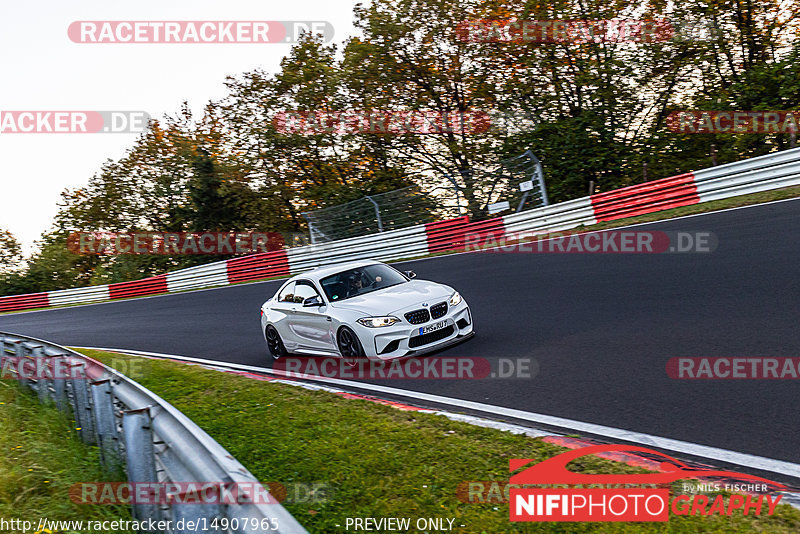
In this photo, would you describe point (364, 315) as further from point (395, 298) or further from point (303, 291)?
point (303, 291)

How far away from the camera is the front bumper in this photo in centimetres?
905

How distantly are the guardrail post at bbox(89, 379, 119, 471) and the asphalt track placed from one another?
3.64 meters

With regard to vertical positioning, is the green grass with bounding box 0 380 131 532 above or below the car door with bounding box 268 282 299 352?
below

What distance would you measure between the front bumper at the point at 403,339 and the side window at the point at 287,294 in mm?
2138

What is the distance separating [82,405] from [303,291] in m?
4.75

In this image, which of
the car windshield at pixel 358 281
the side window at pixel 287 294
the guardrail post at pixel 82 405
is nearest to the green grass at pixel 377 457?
the guardrail post at pixel 82 405

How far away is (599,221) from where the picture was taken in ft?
61.7

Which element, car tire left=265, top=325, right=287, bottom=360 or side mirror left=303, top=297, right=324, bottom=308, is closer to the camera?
side mirror left=303, top=297, right=324, bottom=308

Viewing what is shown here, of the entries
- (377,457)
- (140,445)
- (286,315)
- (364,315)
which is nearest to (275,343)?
(286,315)

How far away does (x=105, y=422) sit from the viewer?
17.3ft

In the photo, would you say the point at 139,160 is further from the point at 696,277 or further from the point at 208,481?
the point at 208,481

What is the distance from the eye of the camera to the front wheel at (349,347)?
30.7 ft

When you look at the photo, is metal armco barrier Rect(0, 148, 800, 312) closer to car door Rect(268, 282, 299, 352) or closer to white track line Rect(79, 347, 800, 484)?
car door Rect(268, 282, 299, 352)

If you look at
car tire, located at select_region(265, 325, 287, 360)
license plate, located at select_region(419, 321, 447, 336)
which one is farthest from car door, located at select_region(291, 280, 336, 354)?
license plate, located at select_region(419, 321, 447, 336)
